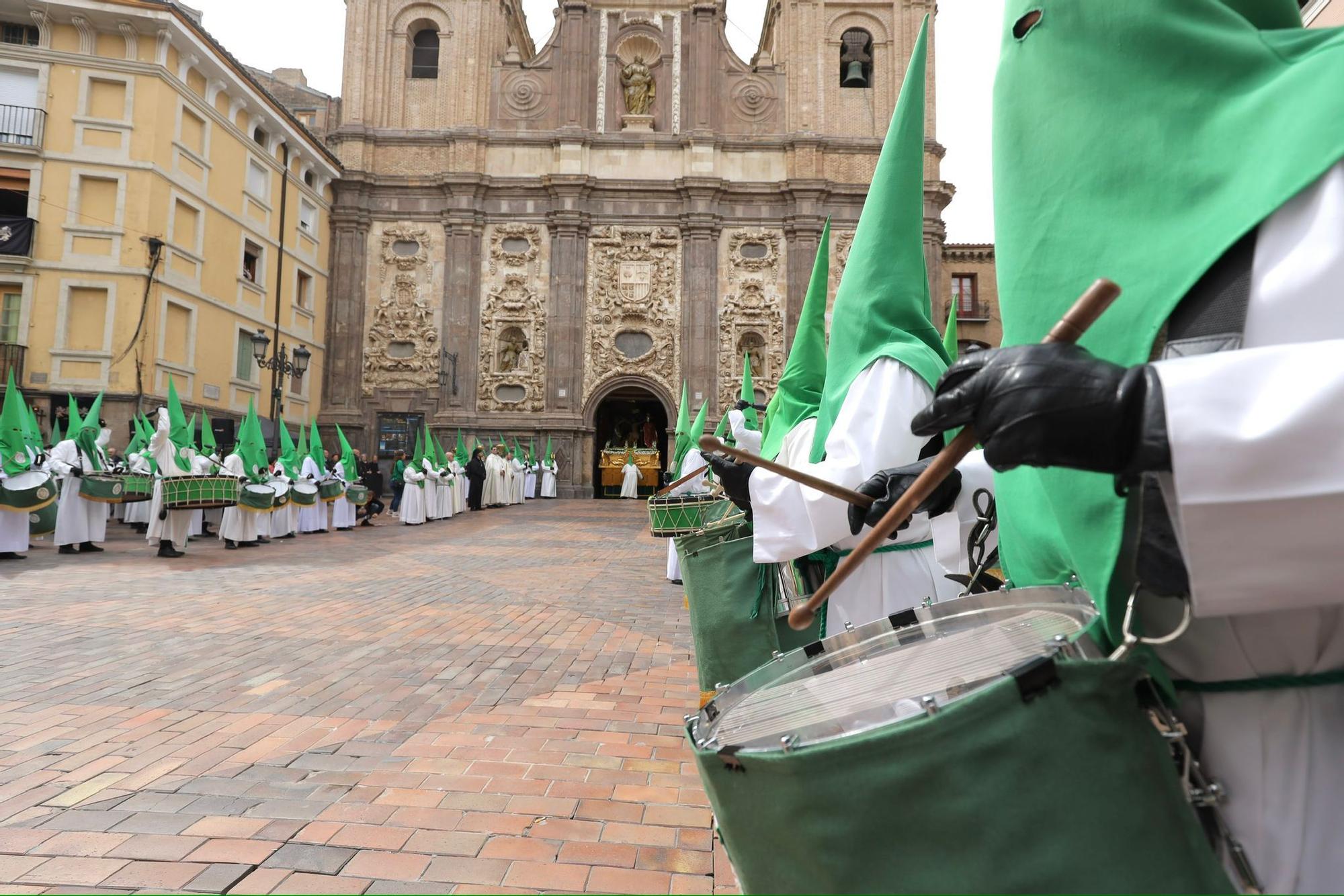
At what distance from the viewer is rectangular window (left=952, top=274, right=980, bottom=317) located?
1271 inches

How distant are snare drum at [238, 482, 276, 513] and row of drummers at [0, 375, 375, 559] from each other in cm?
1

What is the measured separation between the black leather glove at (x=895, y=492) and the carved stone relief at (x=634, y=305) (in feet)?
78.8

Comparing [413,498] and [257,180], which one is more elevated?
[257,180]

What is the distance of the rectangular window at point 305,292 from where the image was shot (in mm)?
24562

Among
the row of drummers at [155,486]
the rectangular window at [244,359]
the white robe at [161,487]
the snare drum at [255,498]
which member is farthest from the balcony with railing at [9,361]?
the snare drum at [255,498]

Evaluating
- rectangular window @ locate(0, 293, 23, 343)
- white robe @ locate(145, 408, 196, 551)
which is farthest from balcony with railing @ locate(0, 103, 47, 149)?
white robe @ locate(145, 408, 196, 551)

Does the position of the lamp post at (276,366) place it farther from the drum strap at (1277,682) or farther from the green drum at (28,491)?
the drum strap at (1277,682)

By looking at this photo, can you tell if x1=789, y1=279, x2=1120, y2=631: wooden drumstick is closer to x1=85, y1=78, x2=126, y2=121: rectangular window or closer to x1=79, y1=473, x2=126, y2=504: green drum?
x1=79, y1=473, x2=126, y2=504: green drum

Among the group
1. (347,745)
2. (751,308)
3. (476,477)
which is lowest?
(347,745)

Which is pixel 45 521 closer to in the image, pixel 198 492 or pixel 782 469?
pixel 198 492

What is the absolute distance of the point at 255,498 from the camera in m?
11.3

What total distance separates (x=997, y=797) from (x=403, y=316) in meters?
26.9

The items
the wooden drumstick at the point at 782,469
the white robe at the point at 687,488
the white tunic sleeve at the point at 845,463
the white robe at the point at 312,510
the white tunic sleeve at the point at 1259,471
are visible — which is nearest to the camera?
the white tunic sleeve at the point at 1259,471

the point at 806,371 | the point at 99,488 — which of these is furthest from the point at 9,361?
the point at 806,371
